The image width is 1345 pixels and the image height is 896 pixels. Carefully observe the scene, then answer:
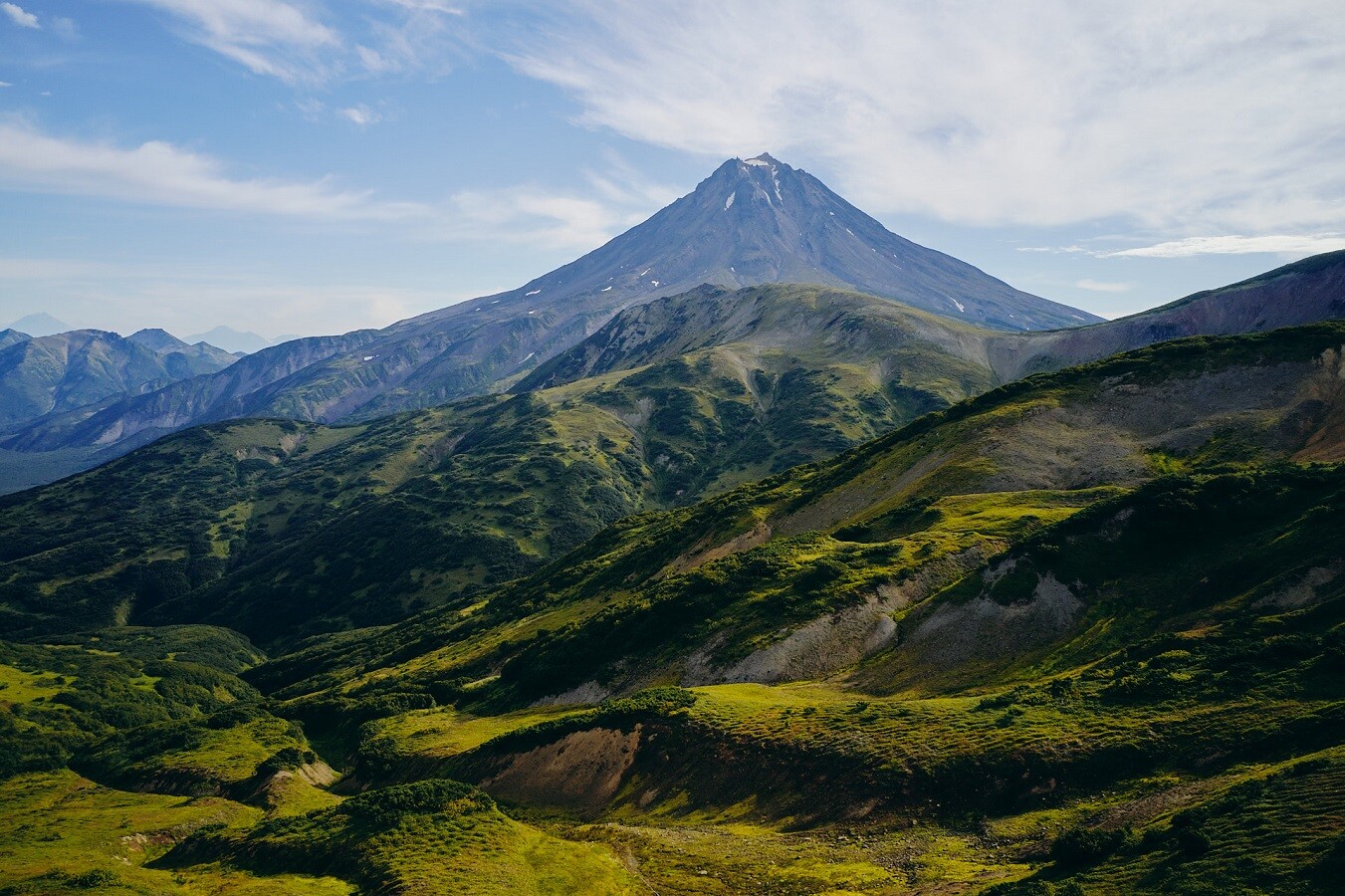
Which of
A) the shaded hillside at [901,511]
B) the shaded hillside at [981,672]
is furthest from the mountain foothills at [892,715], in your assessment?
the shaded hillside at [901,511]

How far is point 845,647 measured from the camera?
65688 millimetres

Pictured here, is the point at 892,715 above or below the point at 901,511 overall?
below

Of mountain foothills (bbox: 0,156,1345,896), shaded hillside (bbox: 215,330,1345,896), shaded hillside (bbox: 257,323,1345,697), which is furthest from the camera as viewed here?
shaded hillside (bbox: 257,323,1345,697)

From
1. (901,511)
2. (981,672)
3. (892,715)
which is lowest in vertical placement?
(981,672)

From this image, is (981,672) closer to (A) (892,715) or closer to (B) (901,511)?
(A) (892,715)

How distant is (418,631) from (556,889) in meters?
122

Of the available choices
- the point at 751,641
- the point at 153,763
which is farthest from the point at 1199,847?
the point at 153,763

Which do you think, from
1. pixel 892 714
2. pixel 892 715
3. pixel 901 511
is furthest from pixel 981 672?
pixel 901 511

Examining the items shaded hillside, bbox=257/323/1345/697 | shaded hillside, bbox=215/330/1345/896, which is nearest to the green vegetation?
shaded hillside, bbox=215/330/1345/896

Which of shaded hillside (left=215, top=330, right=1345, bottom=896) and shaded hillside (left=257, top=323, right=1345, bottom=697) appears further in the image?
shaded hillside (left=257, top=323, right=1345, bottom=697)

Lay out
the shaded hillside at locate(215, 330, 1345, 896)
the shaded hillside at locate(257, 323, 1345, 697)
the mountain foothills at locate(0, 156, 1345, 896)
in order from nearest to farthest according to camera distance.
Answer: the shaded hillside at locate(215, 330, 1345, 896) → the mountain foothills at locate(0, 156, 1345, 896) → the shaded hillside at locate(257, 323, 1345, 697)

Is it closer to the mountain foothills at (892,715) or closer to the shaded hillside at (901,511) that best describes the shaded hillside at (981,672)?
the mountain foothills at (892,715)

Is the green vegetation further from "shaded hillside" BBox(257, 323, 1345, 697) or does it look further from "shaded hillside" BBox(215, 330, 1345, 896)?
"shaded hillside" BBox(257, 323, 1345, 697)

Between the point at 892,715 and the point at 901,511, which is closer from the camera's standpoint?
the point at 892,715
